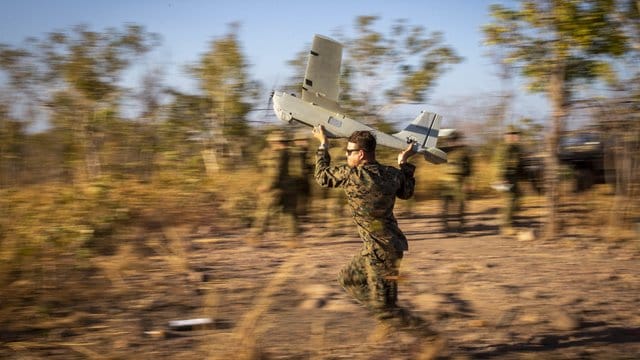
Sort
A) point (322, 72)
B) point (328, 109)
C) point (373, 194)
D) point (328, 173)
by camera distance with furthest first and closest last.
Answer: point (328, 109) → point (322, 72) → point (328, 173) → point (373, 194)

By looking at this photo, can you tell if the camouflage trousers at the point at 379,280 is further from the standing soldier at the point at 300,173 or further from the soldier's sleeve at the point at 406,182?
the standing soldier at the point at 300,173

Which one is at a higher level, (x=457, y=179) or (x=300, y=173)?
(x=300, y=173)

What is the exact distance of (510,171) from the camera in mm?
8750

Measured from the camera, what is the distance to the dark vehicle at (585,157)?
8.92 meters

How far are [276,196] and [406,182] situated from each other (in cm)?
471

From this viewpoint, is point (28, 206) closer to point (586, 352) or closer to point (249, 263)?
point (249, 263)

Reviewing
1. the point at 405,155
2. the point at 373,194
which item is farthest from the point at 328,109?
the point at 373,194

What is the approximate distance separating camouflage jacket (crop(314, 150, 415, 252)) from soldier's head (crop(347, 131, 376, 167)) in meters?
0.05

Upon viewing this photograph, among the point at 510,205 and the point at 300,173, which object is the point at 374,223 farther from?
the point at 510,205

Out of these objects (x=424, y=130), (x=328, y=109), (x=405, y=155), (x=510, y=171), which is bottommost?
(x=510, y=171)

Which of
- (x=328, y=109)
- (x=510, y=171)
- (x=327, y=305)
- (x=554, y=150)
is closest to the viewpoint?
(x=327, y=305)

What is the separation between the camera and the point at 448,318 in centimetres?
476

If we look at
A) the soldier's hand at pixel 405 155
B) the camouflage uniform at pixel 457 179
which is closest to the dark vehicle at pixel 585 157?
the camouflage uniform at pixel 457 179

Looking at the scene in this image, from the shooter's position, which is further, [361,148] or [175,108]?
[175,108]
